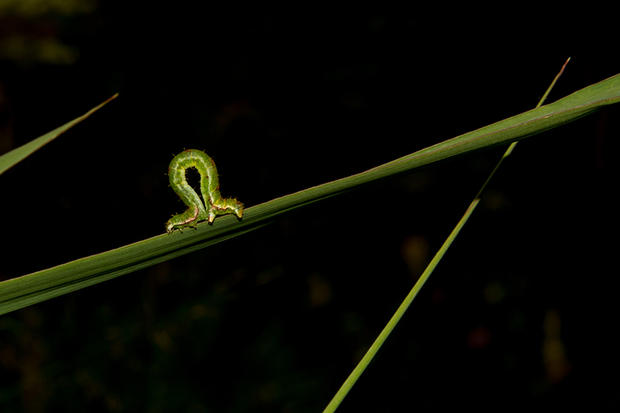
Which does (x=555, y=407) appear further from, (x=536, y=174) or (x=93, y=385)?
(x=93, y=385)

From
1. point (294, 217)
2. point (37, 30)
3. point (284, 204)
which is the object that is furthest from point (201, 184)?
point (37, 30)

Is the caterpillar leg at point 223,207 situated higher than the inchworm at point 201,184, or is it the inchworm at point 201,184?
the inchworm at point 201,184

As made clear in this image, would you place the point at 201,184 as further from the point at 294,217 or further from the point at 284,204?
the point at 294,217

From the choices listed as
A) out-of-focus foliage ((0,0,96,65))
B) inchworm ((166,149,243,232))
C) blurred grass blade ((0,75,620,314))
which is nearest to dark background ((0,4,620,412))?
out-of-focus foliage ((0,0,96,65))

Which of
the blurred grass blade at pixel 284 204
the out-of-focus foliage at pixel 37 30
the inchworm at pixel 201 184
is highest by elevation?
the out-of-focus foliage at pixel 37 30

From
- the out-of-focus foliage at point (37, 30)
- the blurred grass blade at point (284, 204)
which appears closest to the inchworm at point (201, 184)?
the blurred grass blade at point (284, 204)

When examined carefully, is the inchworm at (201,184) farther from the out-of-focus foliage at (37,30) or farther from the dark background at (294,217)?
the out-of-focus foliage at (37,30)

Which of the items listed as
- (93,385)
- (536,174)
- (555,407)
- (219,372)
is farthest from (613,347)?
(93,385)
